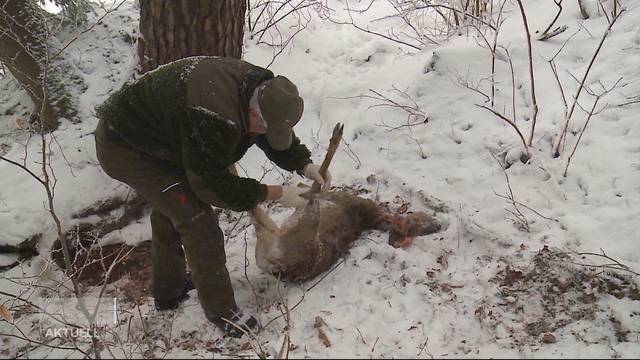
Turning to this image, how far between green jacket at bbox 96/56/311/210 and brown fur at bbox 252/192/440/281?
0.53m

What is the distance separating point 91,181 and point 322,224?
2124 millimetres

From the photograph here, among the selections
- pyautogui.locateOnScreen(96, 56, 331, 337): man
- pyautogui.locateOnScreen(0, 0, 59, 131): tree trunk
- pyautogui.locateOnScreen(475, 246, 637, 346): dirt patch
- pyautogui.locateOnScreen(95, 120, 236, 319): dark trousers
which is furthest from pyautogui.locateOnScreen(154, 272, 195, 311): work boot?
pyautogui.locateOnScreen(0, 0, 59, 131): tree trunk

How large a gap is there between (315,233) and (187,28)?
2.01 metres

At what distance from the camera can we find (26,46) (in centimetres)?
410

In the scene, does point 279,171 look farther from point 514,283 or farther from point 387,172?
point 514,283

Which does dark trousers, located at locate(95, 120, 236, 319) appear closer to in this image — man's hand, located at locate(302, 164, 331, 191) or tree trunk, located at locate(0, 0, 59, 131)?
man's hand, located at locate(302, 164, 331, 191)

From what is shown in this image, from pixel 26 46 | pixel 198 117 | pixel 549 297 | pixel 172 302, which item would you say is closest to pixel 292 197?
pixel 198 117

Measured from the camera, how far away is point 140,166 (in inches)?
106

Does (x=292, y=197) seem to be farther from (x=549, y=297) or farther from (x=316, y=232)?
(x=549, y=297)

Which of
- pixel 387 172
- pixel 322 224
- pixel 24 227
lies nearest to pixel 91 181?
pixel 24 227

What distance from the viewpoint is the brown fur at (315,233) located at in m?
3.04

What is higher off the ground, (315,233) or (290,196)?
(290,196)

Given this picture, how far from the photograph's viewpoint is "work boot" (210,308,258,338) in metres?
2.80

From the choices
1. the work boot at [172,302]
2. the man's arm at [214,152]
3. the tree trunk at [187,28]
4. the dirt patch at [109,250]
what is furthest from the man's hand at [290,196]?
the tree trunk at [187,28]
